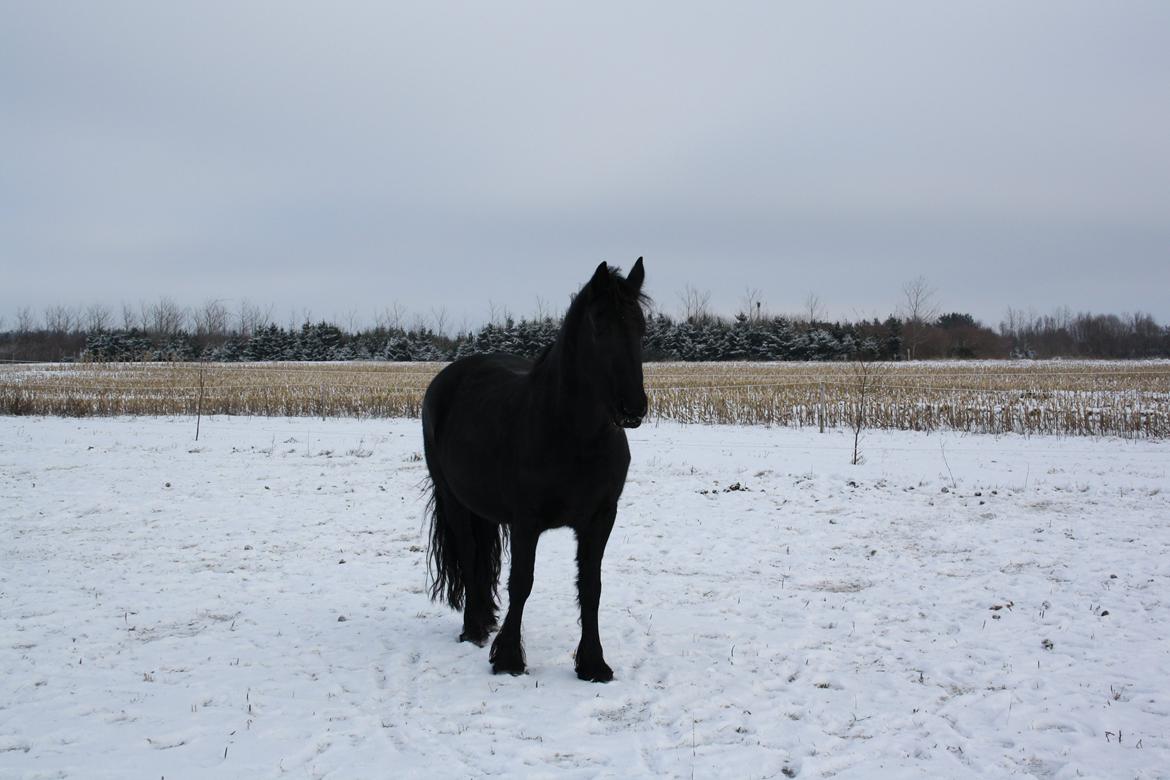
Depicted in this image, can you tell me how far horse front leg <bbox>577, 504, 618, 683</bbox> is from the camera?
424cm

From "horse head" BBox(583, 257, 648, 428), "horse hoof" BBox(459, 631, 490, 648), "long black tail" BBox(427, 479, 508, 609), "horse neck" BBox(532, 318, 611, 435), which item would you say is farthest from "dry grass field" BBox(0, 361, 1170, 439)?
"horse head" BBox(583, 257, 648, 428)

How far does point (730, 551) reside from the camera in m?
7.50

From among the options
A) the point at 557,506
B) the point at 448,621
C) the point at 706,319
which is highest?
the point at 706,319

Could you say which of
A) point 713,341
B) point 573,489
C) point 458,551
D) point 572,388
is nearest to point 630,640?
point 458,551

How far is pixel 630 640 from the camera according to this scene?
4961 mm

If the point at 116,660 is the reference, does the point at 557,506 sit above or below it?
above

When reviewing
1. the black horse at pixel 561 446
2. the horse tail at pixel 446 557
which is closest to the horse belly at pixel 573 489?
the black horse at pixel 561 446

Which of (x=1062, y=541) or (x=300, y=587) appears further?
(x=1062, y=541)

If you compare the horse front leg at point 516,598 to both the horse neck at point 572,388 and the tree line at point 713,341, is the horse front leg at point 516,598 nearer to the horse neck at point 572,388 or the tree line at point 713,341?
the horse neck at point 572,388

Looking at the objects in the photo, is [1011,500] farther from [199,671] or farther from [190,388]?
[190,388]

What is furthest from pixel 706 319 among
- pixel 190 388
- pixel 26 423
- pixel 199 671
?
pixel 199 671

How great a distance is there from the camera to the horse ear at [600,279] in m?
3.71

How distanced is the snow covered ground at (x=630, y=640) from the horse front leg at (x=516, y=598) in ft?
0.46

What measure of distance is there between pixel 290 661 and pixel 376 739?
1356 mm
